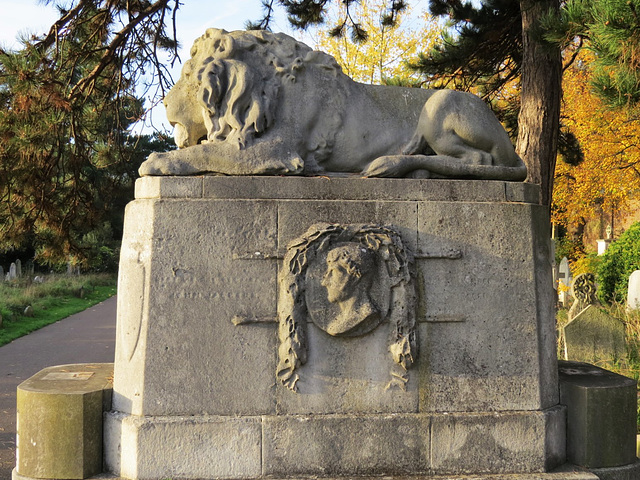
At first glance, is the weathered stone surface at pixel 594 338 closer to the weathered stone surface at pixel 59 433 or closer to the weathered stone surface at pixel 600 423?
the weathered stone surface at pixel 600 423

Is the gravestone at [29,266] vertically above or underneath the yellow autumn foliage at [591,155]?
underneath

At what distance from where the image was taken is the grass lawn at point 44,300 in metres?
12.9

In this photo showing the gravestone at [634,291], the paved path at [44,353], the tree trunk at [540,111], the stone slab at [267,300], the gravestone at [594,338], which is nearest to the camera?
the stone slab at [267,300]

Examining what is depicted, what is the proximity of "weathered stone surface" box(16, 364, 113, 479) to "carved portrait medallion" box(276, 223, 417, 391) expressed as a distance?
1.14 meters

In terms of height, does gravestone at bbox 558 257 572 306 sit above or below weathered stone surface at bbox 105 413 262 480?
above

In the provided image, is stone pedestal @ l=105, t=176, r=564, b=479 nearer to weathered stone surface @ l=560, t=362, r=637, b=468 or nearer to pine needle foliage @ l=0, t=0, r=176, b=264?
weathered stone surface @ l=560, t=362, r=637, b=468

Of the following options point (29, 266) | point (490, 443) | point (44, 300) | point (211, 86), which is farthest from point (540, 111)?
point (29, 266)

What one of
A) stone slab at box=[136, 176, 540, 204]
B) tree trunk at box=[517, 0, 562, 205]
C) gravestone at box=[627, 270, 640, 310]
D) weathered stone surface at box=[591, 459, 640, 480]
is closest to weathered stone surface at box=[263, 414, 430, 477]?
weathered stone surface at box=[591, 459, 640, 480]

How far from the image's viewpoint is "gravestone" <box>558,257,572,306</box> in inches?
563

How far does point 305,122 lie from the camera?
4262 millimetres

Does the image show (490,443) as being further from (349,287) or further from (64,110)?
(64,110)

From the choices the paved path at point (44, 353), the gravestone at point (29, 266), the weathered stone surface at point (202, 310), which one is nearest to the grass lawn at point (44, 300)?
the paved path at point (44, 353)

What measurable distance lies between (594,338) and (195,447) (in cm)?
548

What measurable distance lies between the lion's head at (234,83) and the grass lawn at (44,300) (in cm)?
819
